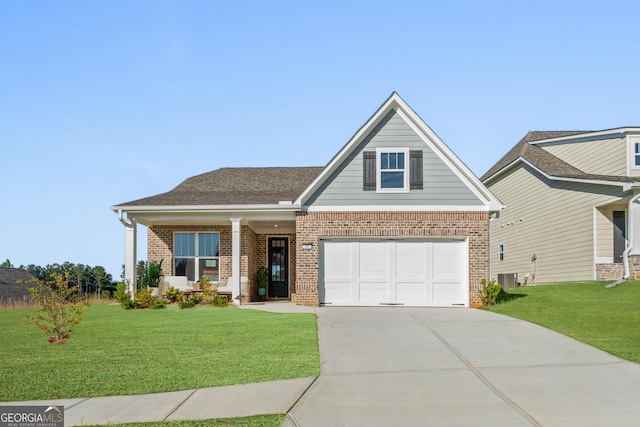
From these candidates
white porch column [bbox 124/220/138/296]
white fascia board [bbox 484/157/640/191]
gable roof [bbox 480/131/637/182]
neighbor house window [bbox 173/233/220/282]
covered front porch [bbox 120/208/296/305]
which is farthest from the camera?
gable roof [bbox 480/131/637/182]

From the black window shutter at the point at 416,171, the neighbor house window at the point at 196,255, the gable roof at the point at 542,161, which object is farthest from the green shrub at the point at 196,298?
the gable roof at the point at 542,161

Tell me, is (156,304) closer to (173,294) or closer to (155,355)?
(173,294)

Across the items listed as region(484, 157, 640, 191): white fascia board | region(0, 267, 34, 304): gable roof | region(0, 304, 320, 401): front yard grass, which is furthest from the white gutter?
region(0, 267, 34, 304): gable roof

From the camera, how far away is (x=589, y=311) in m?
16.6

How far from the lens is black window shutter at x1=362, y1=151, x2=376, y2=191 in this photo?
768 inches

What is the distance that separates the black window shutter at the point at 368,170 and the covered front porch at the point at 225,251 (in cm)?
380

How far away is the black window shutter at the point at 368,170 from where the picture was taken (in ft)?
64.0

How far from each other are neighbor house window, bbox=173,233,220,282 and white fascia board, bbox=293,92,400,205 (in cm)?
533

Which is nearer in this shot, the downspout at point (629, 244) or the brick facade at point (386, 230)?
the brick facade at point (386, 230)

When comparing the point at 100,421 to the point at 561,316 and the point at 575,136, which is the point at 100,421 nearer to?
the point at 561,316

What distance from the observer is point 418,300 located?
19.3 meters

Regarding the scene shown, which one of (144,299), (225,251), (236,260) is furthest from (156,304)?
(225,251)

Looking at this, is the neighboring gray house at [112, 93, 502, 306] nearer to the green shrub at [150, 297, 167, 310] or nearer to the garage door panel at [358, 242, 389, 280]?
the garage door panel at [358, 242, 389, 280]

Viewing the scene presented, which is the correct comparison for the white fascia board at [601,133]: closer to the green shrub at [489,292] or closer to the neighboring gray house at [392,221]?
the neighboring gray house at [392,221]
